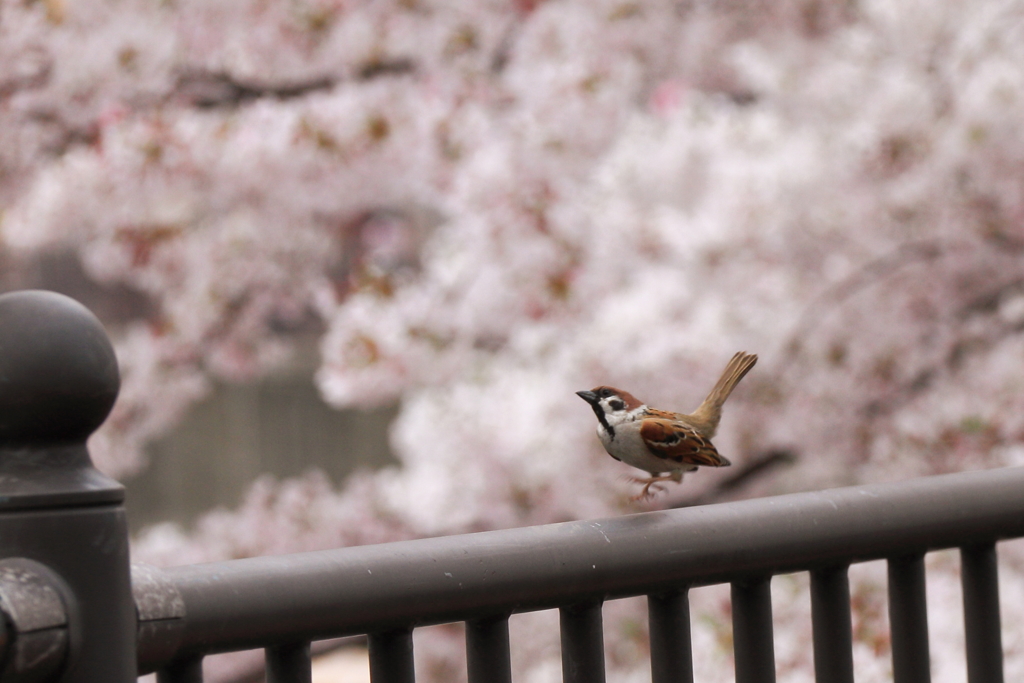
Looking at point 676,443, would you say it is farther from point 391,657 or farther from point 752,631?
point 391,657

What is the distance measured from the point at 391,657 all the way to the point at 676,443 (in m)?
0.67

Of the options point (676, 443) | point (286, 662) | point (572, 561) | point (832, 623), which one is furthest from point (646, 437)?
point (286, 662)

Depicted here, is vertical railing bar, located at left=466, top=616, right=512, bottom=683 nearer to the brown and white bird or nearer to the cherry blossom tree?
the brown and white bird

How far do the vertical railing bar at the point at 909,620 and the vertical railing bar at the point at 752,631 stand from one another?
0.48ft

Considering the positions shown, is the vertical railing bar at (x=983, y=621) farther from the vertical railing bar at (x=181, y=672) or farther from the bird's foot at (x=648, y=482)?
the vertical railing bar at (x=181, y=672)

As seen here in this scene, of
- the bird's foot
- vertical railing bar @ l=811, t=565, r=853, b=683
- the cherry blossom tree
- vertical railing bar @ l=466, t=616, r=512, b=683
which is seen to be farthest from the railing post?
the cherry blossom tree

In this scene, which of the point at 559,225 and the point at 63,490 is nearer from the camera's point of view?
the point at 63,490

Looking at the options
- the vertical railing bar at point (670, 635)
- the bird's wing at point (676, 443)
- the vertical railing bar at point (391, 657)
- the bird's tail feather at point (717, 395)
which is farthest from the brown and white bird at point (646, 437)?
the vertical railing bar at point (391, 657)

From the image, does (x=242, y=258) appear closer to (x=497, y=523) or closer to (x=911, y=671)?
(x=497, y=523)

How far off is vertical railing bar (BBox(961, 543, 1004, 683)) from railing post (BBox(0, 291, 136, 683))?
79cm

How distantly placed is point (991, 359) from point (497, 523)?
1.61m

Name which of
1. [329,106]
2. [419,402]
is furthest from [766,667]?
[329,106]

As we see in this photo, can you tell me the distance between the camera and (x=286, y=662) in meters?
0.73

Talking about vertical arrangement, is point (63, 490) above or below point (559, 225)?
below
